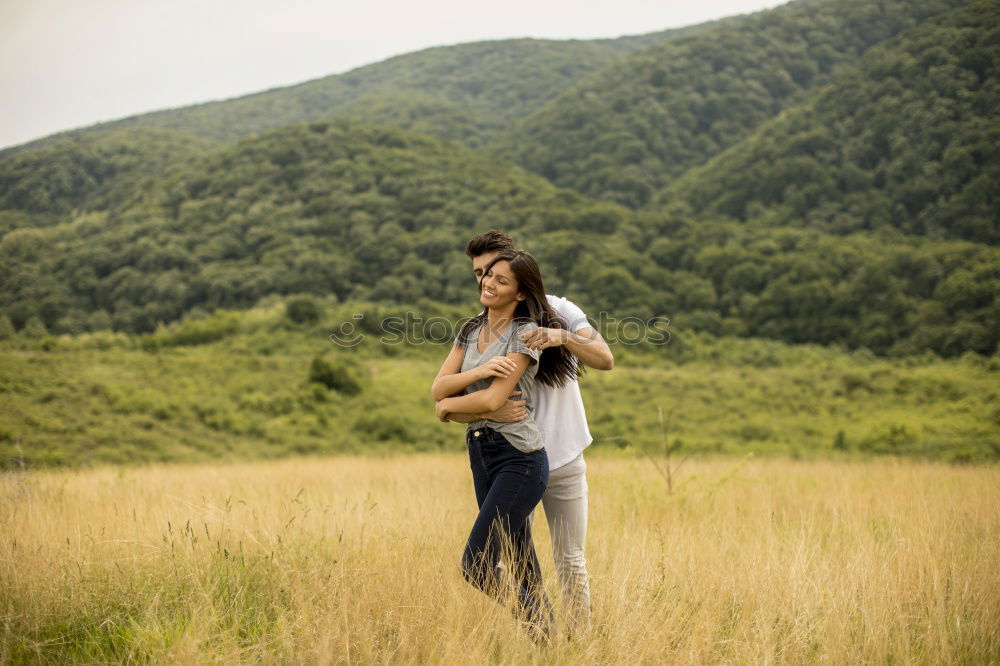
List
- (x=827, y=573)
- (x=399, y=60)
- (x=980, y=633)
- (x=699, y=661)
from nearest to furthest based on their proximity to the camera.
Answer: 1. (x=699, y=661)
2. (x=980, y=633)
3. (x=827, y=573)
4. (x=399, y=60)

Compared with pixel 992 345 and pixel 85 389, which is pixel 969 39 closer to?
pixel 992 345

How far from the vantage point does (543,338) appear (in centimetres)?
288

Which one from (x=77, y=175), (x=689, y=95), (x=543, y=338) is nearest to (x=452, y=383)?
(x=543, y=338)

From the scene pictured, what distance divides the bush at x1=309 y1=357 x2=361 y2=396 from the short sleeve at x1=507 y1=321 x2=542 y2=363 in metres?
27.9

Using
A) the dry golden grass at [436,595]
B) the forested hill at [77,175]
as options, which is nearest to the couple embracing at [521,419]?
the dry golden grass at [436,595]

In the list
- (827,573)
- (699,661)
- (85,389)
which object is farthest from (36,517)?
(85,389)

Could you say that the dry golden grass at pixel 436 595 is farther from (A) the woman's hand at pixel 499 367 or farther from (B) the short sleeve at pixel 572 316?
(B) the short sleeve at pixel 572 316

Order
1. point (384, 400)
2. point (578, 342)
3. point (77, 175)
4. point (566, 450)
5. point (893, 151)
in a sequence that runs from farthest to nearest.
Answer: point (77, 175) → point (893, 151) → point (384, 400) → point (566, 450) → point (578, 342)

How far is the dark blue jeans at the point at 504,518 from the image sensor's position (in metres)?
2.81

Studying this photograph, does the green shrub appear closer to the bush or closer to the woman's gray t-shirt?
the bush

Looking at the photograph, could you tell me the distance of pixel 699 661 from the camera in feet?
8.93

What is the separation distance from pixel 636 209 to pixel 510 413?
240ft

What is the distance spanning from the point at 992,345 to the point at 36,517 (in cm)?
4457

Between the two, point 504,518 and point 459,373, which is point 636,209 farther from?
point 504,518
